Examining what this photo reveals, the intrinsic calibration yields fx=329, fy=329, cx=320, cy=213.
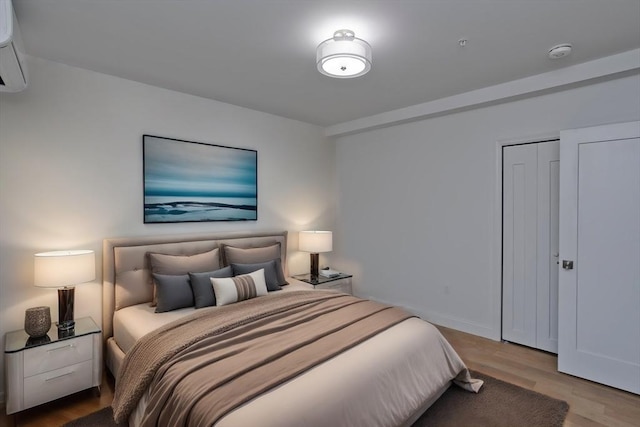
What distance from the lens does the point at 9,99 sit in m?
2.46

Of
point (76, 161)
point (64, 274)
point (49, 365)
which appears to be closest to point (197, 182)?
point (76, 161)

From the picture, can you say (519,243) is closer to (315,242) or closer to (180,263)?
(315,242)

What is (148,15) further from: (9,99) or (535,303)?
(535,303)

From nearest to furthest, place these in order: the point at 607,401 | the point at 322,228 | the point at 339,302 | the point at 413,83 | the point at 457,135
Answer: the point at 607,401 < the point at 339,302 < the point at 413,83 < the point at 457,135 < the point at 322,228

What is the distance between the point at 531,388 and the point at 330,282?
2216mm

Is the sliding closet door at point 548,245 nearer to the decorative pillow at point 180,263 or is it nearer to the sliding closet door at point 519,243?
the sliding closet door at point 519,243

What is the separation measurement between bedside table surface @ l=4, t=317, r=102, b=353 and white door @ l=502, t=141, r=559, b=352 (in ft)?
12.5

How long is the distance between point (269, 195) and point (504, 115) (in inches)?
108

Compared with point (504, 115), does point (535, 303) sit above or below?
below

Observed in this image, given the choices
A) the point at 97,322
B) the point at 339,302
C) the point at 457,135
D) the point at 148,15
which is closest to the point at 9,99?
the point at 148,15

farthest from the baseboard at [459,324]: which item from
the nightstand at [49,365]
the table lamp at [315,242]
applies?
the nightstand at [49,365]

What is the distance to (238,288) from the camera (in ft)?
9.49

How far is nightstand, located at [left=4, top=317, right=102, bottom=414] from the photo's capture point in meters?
2.16

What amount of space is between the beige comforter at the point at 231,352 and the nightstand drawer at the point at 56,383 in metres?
0.47
